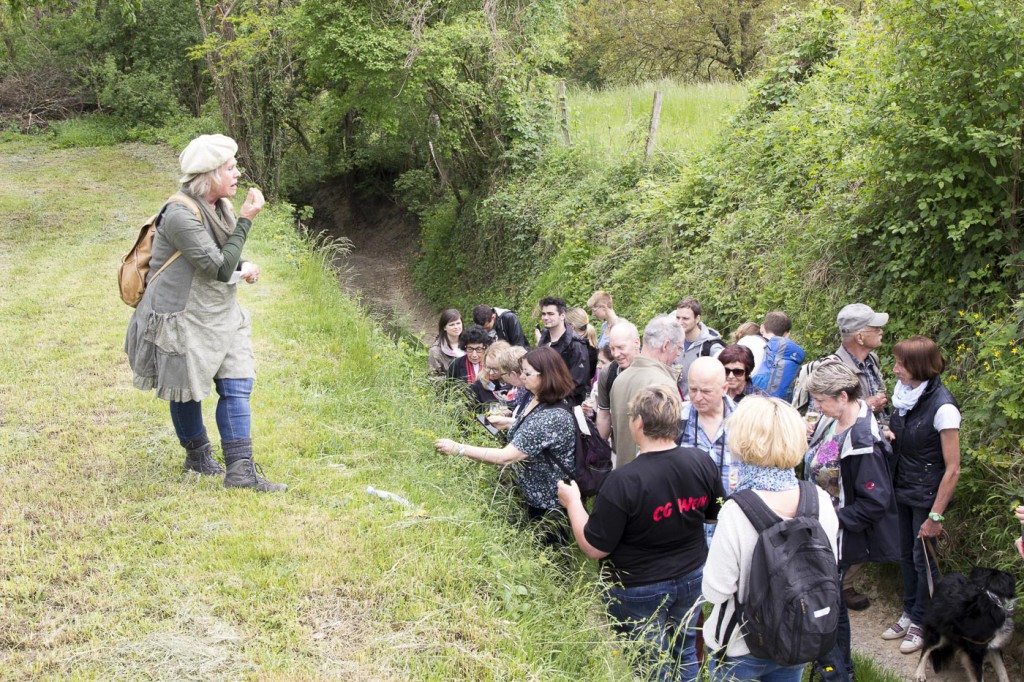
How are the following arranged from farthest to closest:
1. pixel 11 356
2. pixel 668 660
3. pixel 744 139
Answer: pixel 744 139, pixel 11 356, pixel 668 660

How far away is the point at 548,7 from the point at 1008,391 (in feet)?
51.8

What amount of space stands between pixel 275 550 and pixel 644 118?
1248cm

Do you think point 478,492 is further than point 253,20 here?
No

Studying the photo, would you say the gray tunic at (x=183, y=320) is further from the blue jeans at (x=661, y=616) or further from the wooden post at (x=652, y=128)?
the wooden post at (x=652, y=128)

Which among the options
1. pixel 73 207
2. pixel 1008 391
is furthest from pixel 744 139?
pixel 73 207

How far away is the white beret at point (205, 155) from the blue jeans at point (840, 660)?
406 centimetres

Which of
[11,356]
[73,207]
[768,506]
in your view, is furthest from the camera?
[73,207]

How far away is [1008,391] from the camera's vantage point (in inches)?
203

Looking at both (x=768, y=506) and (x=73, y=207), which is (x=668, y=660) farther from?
(x=73, y=207)

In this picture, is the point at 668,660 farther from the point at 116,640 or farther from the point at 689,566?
the point at 116,640

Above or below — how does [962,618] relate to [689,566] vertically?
below

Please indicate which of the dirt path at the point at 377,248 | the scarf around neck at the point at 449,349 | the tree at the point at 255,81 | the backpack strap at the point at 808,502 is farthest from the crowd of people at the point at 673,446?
the tree at the point at 255,81

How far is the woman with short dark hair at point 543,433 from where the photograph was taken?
15.1ft

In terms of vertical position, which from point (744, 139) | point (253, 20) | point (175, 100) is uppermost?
point (253, 20)
